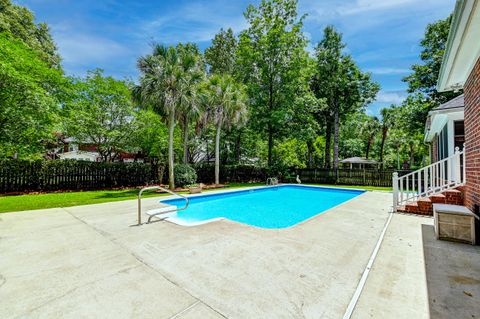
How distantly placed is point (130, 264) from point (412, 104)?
2228 cm

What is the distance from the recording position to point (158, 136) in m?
15.9

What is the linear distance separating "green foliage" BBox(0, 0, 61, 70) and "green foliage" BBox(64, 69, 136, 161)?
4.34 metres

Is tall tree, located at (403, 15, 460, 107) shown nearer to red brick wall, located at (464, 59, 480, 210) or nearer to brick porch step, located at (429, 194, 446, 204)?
brick porch step, located at (429, 194, 446, 204)

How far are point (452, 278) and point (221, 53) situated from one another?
82.6ft

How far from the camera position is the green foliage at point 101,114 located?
1389 centimetres

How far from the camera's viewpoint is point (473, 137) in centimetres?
458

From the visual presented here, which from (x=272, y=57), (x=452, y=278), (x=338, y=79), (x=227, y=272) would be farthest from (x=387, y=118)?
(x=227, y=272)

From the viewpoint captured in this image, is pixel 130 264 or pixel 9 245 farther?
pixel 9 245

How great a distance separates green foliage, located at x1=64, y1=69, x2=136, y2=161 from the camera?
45.6ft

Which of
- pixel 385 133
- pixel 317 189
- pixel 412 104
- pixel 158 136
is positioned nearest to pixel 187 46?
pixel 158 136

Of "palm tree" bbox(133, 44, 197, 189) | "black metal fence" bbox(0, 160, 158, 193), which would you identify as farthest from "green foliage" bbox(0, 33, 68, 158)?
"palm tree" bbox(133, 44, 197, 189)

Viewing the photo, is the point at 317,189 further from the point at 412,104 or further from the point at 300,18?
the point at 300,18

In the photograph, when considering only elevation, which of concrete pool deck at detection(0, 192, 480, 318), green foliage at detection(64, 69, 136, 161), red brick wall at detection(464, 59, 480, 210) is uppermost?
green foliage at detection(64, 69, 136, 161)

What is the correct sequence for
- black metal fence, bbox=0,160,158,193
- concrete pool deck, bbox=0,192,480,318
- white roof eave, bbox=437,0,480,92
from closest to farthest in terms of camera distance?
concrete pool deck, bbox=0,192,480,318 → white roof eave, bbox=437,0,480,92 → black metal fence, bbox=0,160,158,193
